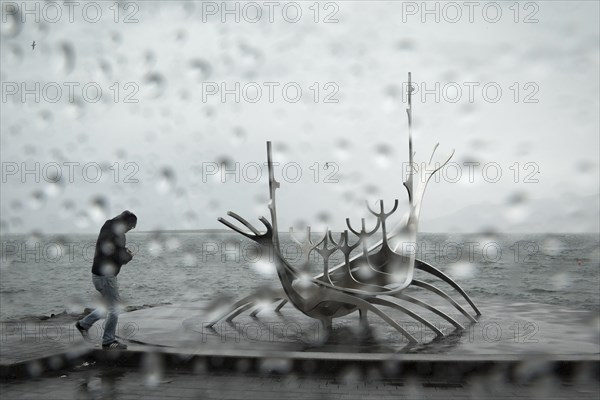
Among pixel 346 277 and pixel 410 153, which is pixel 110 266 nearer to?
Result: pixel 346 277

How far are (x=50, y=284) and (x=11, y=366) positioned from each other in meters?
38.1

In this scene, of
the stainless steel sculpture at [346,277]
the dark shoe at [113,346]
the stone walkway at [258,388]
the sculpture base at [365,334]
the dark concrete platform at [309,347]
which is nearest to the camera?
the stone walkway at [258,388]

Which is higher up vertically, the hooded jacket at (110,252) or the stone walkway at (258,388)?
the hooded jacket at (110,252)

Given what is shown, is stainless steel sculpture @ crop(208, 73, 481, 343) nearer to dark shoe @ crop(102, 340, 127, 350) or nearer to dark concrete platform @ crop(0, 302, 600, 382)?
dark concrete platform @ crop(0, 302, 600, 382)

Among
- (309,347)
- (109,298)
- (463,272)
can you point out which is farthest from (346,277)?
(463,272)

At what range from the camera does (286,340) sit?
390 inches

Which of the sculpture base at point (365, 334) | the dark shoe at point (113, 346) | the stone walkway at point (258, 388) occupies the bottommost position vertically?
the sculpture base at point (365, 334)

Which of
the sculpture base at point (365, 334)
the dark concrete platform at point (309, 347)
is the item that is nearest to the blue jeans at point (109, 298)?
the dark concrete platform at point (309, 347)

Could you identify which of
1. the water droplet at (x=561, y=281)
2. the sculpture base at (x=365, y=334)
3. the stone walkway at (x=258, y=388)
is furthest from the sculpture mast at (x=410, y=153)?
the water droplet at (x=561, y=281)

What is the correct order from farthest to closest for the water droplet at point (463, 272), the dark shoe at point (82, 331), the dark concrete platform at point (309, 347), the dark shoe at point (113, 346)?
the water droplet at point (463, 272) → the dark shoe at point (82, 331) → the dark shoe at point (113, 346) → the dark concrete platform at point (309, 347)

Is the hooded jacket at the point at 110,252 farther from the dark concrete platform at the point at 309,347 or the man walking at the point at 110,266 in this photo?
the dark concrete platform at the point at 309,347

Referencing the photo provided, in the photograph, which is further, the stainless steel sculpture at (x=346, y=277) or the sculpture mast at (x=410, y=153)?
the sculpture mast at (x=410, y=153)

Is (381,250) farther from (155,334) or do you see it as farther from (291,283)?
(155,334)

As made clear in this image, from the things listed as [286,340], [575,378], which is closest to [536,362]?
[575,378]
